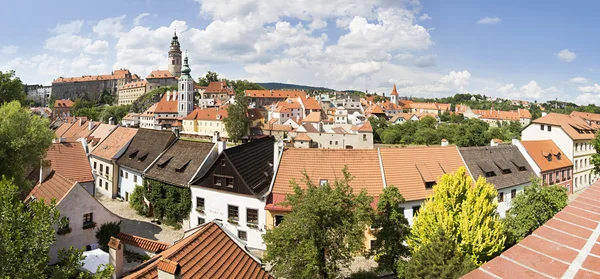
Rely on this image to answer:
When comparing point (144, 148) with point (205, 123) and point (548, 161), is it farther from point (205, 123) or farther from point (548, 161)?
point (205, 123)

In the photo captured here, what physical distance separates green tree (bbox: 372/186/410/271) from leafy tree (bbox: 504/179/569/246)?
8.35 meters

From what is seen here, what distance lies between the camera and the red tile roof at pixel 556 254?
3.08 meters

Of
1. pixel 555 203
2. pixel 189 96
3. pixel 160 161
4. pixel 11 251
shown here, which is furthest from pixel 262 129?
pixel 11 251

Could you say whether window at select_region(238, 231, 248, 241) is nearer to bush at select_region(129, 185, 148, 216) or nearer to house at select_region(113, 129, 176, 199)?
bush at select_region(129, 185, 148, 216)

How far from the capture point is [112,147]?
1500 inches

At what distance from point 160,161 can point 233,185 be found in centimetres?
981

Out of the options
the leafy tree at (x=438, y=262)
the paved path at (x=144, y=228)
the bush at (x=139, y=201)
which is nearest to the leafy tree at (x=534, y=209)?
the leafy tree at (x=438, y=262)

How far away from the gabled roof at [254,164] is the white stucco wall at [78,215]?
8.76m

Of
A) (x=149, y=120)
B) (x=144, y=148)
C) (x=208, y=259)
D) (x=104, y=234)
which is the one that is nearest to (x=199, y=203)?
(x=104, y=234)

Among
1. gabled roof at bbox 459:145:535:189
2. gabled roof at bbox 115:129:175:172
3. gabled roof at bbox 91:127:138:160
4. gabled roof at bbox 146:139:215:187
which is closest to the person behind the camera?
gabled roof at bbox 146:139:215:187

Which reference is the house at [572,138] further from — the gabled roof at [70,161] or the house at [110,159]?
the gabled roof at [70,161]

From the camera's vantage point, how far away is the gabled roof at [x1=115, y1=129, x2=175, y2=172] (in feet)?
108

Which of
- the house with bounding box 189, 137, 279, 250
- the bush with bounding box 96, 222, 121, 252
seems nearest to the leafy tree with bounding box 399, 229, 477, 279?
the house with bounding box 189, 137, 279, 250

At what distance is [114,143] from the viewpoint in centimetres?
3853
